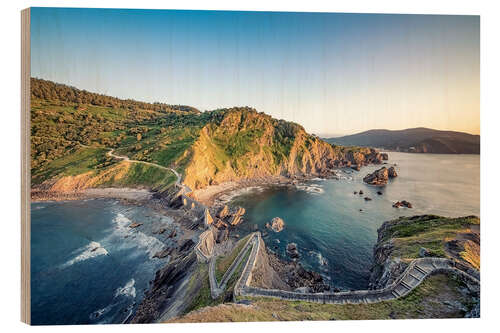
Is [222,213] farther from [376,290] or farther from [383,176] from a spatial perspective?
[383,176]

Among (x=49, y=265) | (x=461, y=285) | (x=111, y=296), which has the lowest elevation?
(x=111, y=296)

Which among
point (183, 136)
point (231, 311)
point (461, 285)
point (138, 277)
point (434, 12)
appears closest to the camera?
point (231, 311)

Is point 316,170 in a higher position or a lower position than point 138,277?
higher

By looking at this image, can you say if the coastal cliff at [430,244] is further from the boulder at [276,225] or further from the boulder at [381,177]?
the boulder at [381,177]

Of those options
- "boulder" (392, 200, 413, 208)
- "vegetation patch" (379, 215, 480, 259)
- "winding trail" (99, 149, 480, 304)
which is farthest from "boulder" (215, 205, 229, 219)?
"boulder" (392, 200, 413, 208)

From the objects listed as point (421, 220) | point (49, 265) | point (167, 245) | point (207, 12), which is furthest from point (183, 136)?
point (421, 220)

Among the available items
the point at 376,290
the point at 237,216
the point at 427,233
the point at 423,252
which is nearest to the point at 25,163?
the point at 376,290

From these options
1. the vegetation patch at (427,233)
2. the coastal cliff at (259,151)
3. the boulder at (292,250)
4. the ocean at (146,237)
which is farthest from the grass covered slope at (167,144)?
the vegetation patch at (427,233)

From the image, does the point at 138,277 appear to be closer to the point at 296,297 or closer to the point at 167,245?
the point at 167,245

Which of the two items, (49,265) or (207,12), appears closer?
(207,12)
